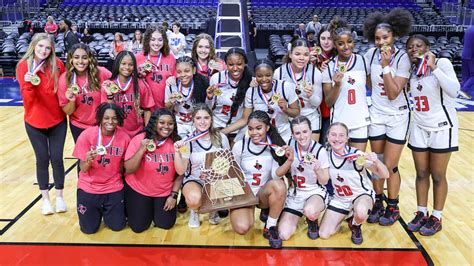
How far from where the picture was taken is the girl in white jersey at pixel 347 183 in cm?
355

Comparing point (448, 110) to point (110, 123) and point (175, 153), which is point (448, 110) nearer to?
point (175, 153)

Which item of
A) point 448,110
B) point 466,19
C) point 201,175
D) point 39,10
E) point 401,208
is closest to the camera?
point 448,110

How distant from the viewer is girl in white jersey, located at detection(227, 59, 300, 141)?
3783mm

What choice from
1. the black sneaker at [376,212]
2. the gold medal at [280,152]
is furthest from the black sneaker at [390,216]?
the gold medal at [280,152]

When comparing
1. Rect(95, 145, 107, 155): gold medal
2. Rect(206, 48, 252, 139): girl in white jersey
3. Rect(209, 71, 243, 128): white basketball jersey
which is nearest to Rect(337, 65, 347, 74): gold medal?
Rect(206, 48, 252, 139): girl in white jersey

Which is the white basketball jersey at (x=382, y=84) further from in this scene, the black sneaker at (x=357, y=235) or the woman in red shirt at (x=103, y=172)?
the woman in red shirt at (x=103, y=172)

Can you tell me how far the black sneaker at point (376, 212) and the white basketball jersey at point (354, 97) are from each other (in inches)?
30.3

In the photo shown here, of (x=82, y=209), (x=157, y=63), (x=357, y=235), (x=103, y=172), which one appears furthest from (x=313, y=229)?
(x=157, y=63)

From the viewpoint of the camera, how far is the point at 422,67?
3.45m

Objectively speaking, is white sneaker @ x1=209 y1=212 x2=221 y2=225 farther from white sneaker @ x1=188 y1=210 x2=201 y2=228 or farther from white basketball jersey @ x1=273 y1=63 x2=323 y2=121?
white basketball jersey @ x1=273 y1=63 x2=323 y2=121

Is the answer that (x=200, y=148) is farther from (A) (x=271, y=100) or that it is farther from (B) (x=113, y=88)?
(B) (x=113, y=88)

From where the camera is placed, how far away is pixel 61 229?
392 cm

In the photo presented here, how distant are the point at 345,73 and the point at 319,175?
0.81m

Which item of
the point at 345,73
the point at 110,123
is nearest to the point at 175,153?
the point at 110,123
